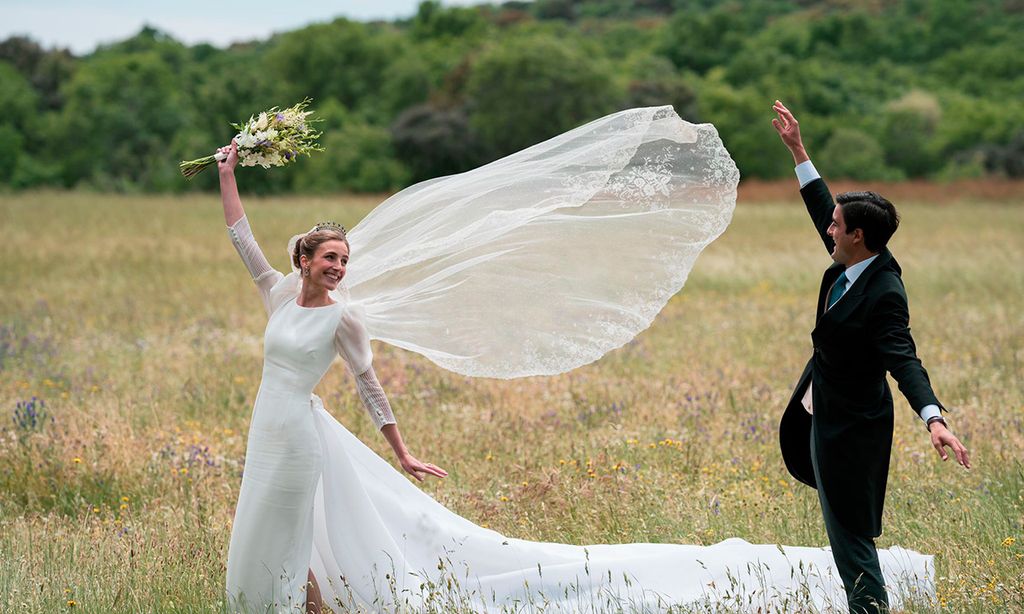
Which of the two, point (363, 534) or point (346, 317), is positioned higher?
point (346, 317)

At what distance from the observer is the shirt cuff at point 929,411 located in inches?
171

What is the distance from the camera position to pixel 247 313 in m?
16.7

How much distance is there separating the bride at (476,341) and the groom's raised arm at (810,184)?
60 centimetres

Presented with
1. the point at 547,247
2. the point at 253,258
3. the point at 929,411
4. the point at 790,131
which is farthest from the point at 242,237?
the point at 929,411

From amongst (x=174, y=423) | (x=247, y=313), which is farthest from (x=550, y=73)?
(x=174, y=423)

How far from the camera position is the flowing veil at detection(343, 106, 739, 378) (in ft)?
19.1

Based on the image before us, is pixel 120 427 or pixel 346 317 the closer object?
pixel 346 317

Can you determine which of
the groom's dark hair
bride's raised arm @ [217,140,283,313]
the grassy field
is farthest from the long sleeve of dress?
the groom's dark hair

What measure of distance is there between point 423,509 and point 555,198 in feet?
5.71

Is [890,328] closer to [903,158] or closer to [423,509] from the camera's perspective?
[423,509]

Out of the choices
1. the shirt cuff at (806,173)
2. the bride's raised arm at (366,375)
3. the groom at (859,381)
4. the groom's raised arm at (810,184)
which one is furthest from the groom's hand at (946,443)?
the bride's raised arm at (366,375)

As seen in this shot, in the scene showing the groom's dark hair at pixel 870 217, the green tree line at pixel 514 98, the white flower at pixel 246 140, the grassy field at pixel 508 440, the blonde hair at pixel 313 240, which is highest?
the green tree line at pixel 514 98

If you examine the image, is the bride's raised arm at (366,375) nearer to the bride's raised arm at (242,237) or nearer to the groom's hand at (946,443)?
the bride's raised arm at (242,237)

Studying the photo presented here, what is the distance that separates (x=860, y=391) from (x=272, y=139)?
2.93 m
